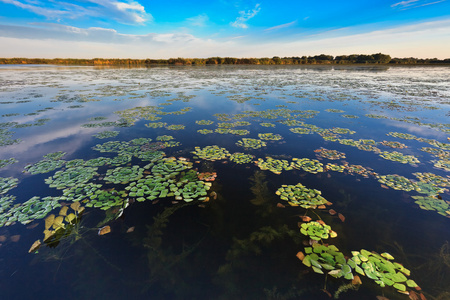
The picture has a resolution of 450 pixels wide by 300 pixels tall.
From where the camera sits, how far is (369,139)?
859 centimetres

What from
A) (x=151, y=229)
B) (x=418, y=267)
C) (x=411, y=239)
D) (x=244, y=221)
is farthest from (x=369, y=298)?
(x=151, y=229)

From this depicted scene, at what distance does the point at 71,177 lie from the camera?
18.3 ft

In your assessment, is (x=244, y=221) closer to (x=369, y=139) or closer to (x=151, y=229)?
(x=151, y=229)

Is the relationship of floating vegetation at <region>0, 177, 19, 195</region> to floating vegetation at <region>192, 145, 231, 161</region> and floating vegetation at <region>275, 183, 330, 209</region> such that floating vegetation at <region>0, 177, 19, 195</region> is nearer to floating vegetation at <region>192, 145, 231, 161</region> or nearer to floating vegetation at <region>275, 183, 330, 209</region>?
floating vegetation at <region>192, 145, 231, 161</region>

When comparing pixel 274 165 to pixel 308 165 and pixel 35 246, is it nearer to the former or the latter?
pixel 308 165

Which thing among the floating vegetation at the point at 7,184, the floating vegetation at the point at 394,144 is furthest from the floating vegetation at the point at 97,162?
the floating vegetation at the point at 394,144

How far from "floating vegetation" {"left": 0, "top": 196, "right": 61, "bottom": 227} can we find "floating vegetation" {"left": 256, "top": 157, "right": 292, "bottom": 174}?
5.90 metres

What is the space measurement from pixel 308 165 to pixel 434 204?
310 centimetres

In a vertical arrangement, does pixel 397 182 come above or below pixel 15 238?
above

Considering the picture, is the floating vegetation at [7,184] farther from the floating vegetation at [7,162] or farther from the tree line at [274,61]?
the tree line at [274,61]

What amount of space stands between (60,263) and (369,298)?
5136 millimetres

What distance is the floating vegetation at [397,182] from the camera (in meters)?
5.23

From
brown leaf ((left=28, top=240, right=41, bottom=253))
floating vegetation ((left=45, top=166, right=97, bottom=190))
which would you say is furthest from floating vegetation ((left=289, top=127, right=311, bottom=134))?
brown leaf ((left=28, top=240, right=41, bottom=253))

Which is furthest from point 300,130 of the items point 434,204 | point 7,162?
point 7,162
